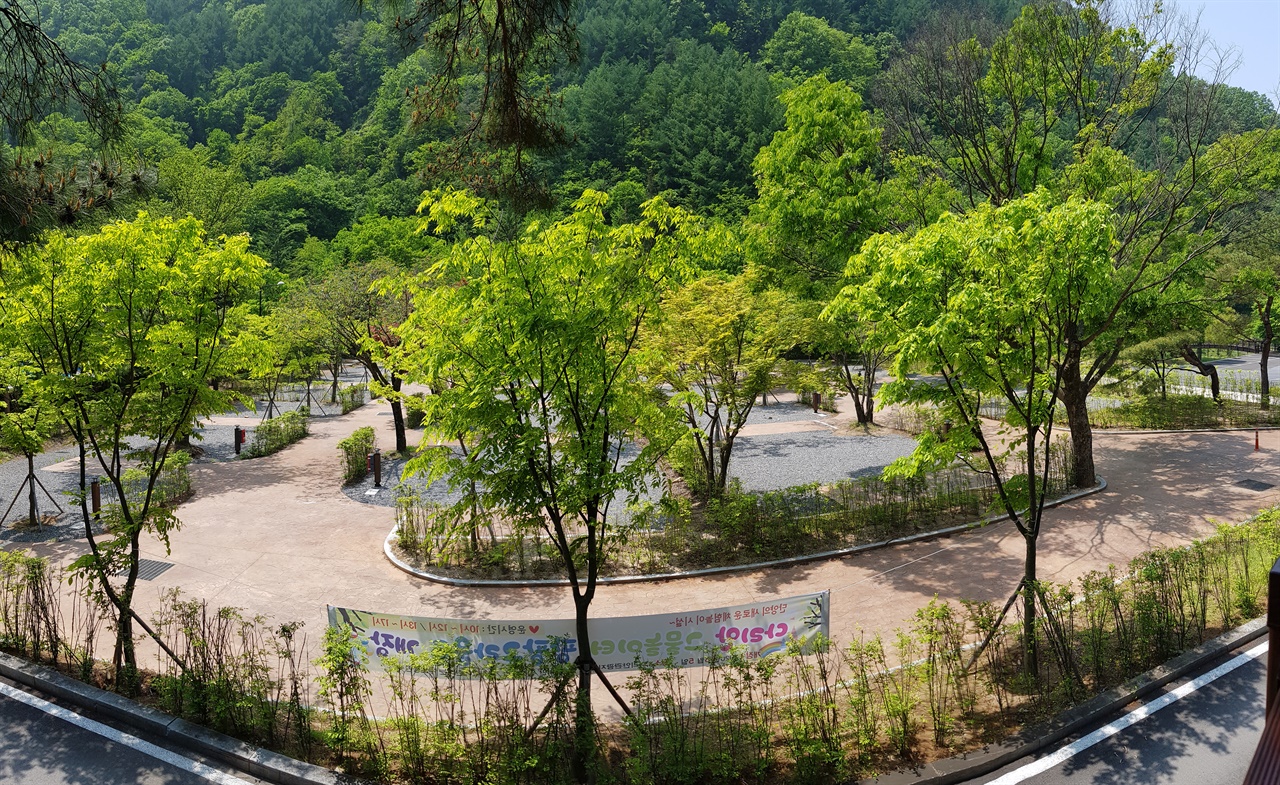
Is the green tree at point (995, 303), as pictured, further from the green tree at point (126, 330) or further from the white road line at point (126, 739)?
the green tree at point (126, 330)

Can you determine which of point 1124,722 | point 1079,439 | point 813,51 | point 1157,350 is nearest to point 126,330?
point 1124,722

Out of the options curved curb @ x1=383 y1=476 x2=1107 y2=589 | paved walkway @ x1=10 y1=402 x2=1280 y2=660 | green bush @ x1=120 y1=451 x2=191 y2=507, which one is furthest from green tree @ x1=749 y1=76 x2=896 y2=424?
green bush @ x1=120 y1=451 x2=191 y2=507

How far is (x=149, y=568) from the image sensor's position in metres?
11.5

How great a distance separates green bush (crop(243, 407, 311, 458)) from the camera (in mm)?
20109

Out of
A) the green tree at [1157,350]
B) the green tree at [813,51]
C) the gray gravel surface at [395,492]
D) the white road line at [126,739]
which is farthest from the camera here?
the green tree at [813,51]

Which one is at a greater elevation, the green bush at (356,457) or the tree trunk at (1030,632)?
the green bush at (356,457)

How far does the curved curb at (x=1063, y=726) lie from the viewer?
5.89 m

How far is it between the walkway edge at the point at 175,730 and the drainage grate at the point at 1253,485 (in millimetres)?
15253

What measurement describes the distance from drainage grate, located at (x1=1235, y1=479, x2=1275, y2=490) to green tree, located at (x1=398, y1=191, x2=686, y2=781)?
1304 centimetres

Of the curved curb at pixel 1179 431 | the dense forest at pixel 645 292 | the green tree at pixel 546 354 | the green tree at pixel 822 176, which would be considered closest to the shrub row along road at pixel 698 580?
the dense forest at pixel 645 292

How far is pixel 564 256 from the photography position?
20.5ft

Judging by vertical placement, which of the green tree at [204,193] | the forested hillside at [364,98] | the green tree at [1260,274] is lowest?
the green tree at [1260,274]

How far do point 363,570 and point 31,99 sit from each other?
7.36m

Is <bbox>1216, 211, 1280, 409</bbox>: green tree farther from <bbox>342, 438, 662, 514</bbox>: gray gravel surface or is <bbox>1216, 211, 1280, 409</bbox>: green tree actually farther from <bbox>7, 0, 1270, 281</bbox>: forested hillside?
<bbox>342, 438, 662, 514</bbox>: gray gravel surface
